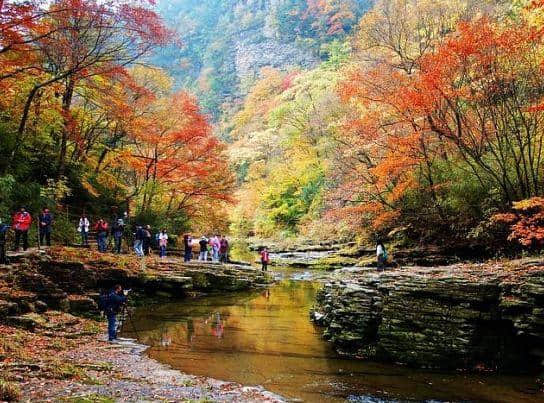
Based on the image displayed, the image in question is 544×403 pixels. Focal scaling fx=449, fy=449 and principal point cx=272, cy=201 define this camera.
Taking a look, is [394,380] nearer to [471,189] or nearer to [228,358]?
[228,358]

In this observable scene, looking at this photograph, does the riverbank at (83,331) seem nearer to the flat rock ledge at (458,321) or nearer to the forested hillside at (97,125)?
the forested hillside at (97,125)

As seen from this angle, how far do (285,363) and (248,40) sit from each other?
10028cm

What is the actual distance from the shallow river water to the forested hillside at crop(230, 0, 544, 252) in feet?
23.4

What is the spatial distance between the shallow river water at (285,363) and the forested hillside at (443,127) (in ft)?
23.4

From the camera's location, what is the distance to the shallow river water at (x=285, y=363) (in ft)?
30.8

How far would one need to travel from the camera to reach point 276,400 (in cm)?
837

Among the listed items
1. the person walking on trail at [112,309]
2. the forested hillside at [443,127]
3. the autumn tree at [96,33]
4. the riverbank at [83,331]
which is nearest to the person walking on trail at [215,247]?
the riverbank at [83,331]

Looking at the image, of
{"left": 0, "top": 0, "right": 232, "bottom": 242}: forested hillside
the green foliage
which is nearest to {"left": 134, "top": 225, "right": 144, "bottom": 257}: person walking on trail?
{"left": 0, "top": 0, "right": 232, "bottom": 242}: forested hillside

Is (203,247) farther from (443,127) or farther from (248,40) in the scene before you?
(248,40)

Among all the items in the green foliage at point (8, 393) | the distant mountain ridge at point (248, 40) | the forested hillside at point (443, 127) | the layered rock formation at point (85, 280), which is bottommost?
the green foliage at point (8, 393)

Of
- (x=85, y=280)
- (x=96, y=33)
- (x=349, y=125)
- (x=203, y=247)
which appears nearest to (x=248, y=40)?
(x=349, y=125)

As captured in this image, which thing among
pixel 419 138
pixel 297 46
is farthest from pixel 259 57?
pixel 419 138

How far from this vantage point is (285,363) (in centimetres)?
1131

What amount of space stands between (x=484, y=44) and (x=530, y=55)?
1.65 metres
